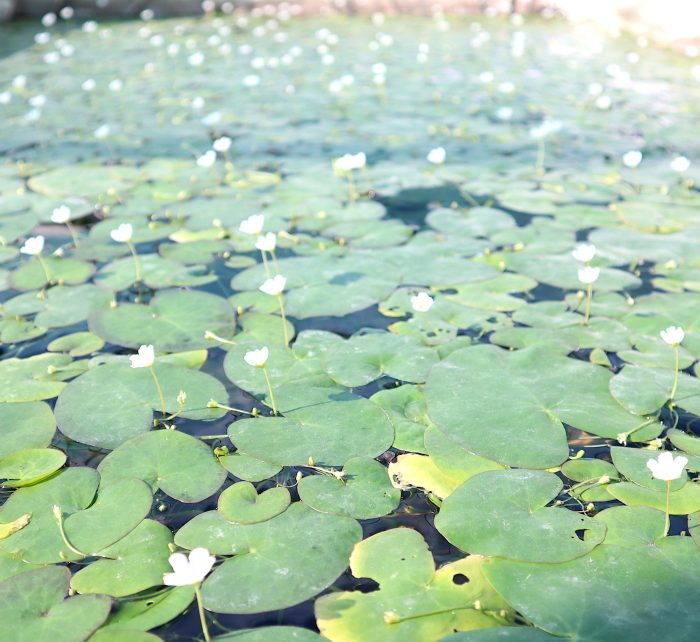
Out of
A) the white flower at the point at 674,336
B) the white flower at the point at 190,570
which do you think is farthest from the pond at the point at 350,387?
the white flower at the point at 674,336

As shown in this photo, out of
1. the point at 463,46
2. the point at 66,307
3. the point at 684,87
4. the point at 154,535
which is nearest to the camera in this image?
the point at 154,535

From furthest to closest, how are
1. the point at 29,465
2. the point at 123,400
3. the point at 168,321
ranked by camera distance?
the point at 168,321, the point at 123,400, the point at 29,465

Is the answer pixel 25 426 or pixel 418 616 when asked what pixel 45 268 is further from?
pixel 418 616

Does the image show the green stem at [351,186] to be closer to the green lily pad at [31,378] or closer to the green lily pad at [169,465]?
the green lily pad at [31,378]

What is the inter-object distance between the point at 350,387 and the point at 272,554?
0.71 meters

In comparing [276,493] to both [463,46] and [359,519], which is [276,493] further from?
[463,46]

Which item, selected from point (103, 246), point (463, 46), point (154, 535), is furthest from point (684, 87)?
point (154, 535)

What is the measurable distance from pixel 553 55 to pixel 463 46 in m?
1.14

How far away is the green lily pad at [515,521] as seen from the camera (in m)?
1.49

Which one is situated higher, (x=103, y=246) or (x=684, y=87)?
(x=103, y=246)

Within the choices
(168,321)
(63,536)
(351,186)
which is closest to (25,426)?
(63,536)

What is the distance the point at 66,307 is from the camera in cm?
260

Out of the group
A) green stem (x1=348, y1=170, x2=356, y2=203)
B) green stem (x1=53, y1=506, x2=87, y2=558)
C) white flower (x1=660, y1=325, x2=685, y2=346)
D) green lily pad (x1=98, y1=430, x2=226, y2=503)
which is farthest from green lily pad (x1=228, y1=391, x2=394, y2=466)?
green stem (x1=348, y1=170, x2=356, y2=203)

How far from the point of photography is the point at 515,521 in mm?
1561
